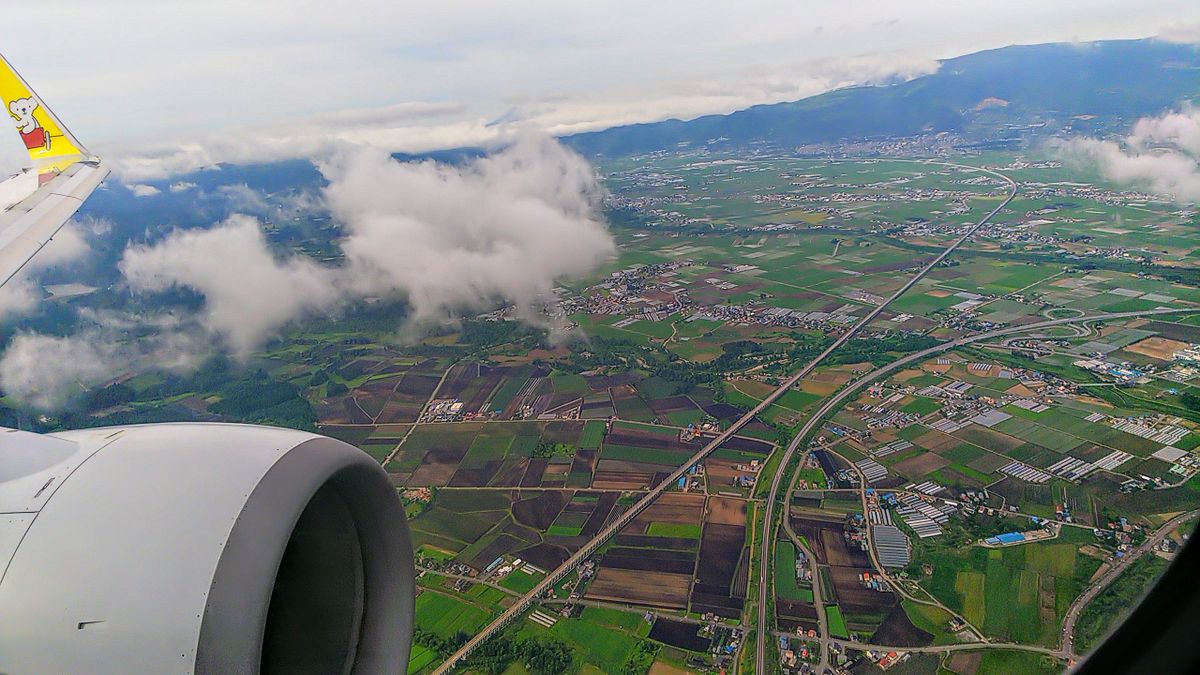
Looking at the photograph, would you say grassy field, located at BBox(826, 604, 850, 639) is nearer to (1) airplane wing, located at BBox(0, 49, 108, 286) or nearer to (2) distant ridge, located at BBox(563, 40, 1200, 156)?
(1) airplane wing, located at BBox(0, 49, 108, 286)

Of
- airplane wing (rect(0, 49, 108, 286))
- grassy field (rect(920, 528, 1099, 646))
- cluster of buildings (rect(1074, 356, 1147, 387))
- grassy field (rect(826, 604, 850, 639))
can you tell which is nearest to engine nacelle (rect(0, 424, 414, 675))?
airplane wing (rect(0, 49, 108, 286))

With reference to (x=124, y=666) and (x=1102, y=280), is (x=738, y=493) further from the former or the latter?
(x=1102, y=280)

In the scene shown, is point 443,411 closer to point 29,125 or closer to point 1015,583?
point 29,125

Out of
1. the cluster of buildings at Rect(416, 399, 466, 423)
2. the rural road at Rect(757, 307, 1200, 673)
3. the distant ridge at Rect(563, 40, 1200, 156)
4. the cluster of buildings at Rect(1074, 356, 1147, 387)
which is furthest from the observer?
the distant ridge at Rect(563, 40, 1200, 156)

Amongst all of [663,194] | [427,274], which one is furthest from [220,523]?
[663,194]

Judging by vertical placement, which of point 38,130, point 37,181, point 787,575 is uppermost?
point 38,130

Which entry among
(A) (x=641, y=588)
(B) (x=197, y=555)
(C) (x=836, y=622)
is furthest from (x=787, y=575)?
(B) (x=197, y=555)

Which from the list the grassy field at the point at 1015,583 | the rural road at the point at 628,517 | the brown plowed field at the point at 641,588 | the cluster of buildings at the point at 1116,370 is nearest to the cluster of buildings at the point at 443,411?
the rural road at the point at 628,517
